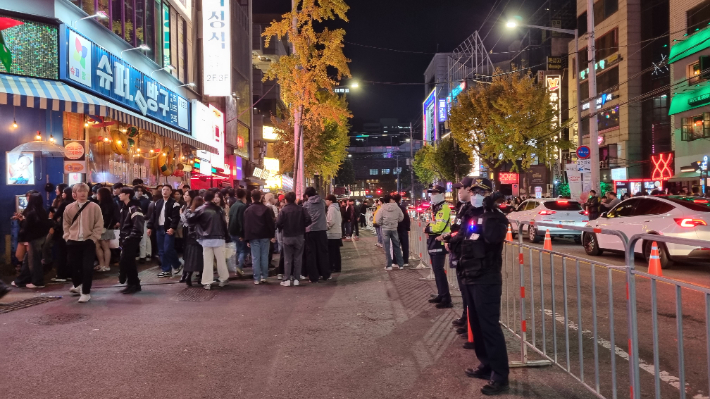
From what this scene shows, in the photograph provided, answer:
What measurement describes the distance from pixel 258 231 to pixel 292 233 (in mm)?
706

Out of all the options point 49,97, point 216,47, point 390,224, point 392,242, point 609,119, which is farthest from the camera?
point 609,119

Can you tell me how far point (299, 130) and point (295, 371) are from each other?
16.1 m

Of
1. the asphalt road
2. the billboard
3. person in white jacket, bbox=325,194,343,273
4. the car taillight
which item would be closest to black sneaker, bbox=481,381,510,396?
the asphalt road

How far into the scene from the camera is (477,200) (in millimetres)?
5133

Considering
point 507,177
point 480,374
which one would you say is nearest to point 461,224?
point 480,374

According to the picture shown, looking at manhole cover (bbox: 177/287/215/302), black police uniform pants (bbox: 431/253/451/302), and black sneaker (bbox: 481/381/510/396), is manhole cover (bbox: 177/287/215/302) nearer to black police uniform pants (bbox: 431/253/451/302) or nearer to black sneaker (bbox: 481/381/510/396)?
black police uniform pants (bbox: 431/253/451/302)

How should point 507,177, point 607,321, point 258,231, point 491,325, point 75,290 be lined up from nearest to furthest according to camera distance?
point 607,321 < point 491,325 < point 75,290 < point 258,231 < point 507,177

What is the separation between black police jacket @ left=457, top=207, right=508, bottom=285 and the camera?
4809 mm

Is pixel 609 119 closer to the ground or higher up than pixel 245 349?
higher up

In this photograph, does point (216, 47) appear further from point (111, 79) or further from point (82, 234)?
point (82, 234)

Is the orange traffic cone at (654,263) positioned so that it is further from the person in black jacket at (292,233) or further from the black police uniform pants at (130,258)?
the black police uniform pants at (130,258)

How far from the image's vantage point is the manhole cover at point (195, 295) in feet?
31.5

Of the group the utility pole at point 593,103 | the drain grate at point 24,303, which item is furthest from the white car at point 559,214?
the drain grate at point 24,303

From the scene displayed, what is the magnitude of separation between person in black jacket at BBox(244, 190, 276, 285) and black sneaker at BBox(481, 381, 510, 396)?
7153mm
